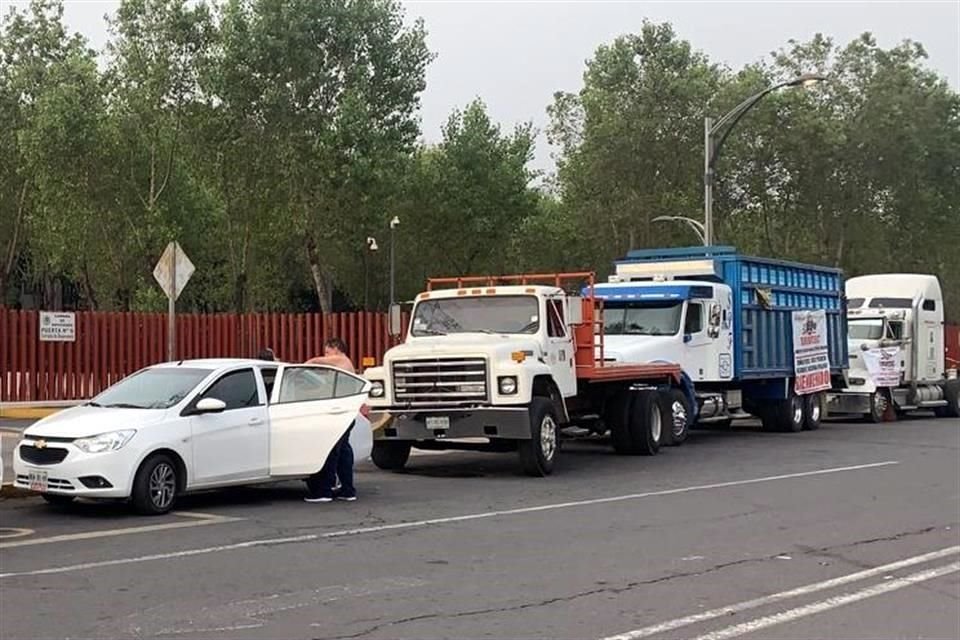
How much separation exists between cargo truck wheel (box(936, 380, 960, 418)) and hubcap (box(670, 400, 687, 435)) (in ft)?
45.9

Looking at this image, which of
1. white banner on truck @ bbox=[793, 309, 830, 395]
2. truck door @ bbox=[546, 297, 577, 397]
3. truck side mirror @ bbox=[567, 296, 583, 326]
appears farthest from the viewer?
white banner on truck @ bbox=[793, 309, 830, 395]

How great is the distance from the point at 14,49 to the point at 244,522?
30057 mm

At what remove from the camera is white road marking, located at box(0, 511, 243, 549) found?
33.9ft

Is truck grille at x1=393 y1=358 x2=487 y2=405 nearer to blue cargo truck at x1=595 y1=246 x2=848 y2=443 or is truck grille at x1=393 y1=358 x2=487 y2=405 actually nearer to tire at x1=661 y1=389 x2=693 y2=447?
blue cargo truck at x1=595 y1=246 x2=848 y2=443

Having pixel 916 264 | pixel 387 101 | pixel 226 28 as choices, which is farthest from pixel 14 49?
pixel 916 264

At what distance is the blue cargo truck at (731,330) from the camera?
2120cm

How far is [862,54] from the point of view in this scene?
50750 mm

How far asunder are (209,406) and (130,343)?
54.3 ft

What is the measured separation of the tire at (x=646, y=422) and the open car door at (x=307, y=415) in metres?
6.19

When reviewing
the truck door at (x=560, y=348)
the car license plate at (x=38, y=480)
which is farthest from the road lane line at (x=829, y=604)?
the truck door at (x=560, y=348)

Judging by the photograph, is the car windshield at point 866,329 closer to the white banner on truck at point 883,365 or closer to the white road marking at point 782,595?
the white banner on truck at point 883,365

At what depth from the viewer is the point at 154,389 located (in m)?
12.6

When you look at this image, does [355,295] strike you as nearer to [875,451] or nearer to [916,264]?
[916,264]

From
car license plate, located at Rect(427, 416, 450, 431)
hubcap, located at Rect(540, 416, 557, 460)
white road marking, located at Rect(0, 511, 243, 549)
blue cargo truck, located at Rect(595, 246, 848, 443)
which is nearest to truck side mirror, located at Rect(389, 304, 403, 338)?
car license plate, located at Rect(427, 416, 450, 431)
